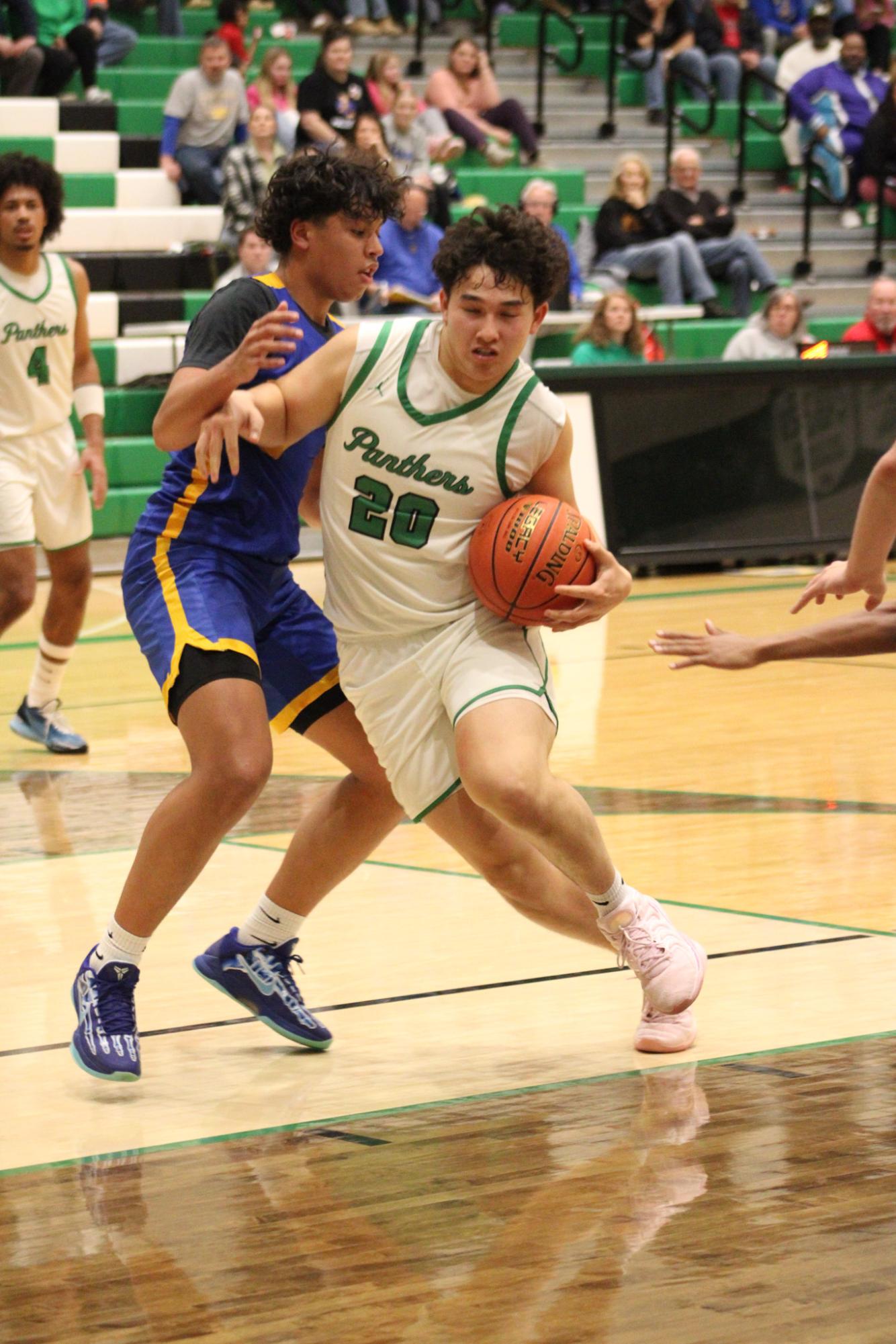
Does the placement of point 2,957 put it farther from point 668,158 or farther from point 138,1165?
point 668,158

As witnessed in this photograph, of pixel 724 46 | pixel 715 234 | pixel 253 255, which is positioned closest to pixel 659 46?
pixel 724 46

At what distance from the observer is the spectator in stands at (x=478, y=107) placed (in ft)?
50.2

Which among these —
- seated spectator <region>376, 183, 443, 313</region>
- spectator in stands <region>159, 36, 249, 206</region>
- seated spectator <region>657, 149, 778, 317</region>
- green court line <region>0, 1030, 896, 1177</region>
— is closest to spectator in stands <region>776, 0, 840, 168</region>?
seated spectator <region>657, 149, 778, 317</region>

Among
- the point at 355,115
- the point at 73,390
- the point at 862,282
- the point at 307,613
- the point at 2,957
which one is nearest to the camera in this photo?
the point at 307,613

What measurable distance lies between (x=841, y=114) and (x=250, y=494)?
1472 centimetres

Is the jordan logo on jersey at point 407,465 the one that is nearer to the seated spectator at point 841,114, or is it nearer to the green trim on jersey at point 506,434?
the green trim on jersey at point 506,434

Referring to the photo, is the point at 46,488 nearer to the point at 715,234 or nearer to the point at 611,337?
the point at 611,337

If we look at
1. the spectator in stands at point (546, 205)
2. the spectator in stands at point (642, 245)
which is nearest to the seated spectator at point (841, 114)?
the spectator in stands at point (642, 245)

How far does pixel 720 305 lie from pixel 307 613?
11.4 metres

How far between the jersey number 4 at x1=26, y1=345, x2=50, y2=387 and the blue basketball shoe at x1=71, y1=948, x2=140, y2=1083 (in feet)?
12.4

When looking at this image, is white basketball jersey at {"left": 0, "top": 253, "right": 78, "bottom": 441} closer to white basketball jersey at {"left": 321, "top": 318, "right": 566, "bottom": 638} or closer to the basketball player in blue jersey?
the basketball player in blue jersey

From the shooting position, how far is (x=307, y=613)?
13.8 feet

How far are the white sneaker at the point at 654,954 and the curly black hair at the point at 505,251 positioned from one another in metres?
1.17

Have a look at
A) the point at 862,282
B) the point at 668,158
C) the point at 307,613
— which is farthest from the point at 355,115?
the point at 307,613
